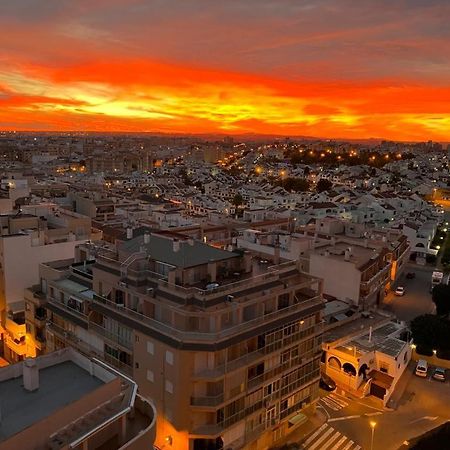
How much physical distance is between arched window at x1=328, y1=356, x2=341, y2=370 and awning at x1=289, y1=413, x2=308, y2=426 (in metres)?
4.51

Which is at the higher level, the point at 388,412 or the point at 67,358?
the point at 67,358

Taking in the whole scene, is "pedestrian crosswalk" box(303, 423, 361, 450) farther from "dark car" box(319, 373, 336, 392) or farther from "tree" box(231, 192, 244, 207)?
"tree" box(231, 192, 244, 207)

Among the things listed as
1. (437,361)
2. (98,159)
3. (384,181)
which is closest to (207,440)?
(437,361)

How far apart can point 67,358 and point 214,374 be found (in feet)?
19.5

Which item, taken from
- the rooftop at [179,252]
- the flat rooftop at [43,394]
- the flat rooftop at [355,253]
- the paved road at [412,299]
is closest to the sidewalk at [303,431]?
the rooftop at [179,252]

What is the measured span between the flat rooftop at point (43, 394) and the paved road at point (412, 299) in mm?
28331

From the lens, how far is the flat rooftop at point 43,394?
10.6 metres

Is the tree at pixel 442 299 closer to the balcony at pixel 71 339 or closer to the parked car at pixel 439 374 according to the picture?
the parked car at pixel 439 374

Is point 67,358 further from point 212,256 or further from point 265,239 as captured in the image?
point 265,239

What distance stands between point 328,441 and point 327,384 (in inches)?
183

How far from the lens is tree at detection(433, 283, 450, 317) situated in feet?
115

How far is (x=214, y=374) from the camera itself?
17.8 metres

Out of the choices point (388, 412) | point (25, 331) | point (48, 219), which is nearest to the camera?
point (388, 412)

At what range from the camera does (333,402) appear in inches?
976
